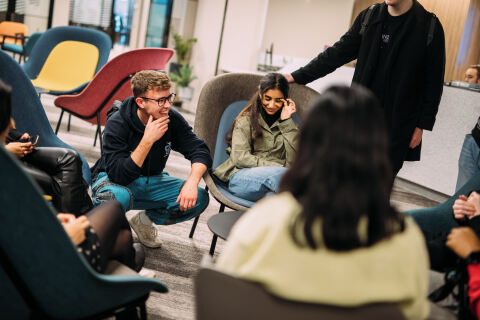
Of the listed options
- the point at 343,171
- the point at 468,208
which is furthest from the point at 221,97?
the point at 343,171

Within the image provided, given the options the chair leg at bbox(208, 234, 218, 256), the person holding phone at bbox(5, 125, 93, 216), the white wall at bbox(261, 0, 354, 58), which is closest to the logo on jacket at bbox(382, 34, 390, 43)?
the chair leg at bbox(208, 234, 218, 256)

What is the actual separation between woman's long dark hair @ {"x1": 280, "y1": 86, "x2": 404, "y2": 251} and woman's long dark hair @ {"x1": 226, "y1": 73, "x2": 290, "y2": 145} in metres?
1.69

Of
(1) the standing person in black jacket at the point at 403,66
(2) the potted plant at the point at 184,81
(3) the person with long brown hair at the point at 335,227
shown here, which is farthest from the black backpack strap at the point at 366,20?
(2) the potted plant at the point at 184,81

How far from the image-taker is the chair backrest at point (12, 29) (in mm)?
7656

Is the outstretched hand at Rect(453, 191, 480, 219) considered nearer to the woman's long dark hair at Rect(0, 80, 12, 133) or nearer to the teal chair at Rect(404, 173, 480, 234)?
the teal chair at Rect(404, 173, 480, 234)

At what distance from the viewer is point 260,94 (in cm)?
271

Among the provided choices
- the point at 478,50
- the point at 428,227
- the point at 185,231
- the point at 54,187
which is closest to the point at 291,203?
the point at 428,227

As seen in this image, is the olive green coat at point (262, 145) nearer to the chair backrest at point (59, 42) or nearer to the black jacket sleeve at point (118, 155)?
the black jacket sleeve at point (118, 155)

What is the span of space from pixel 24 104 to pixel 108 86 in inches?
51.8

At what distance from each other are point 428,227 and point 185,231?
146cm

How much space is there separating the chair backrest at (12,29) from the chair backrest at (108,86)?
4724 mm

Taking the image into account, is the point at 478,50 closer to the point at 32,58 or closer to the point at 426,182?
the point at 426,182

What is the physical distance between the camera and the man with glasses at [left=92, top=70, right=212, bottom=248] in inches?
91.1

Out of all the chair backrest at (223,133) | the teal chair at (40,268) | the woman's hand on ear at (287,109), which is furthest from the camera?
the chair backrest at (223,133)
